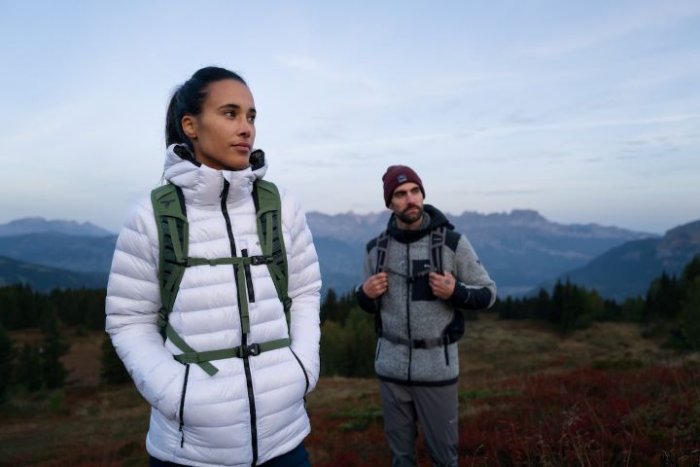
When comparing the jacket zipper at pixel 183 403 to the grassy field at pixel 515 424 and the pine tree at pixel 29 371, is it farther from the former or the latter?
the pine tree at pixel 29 371

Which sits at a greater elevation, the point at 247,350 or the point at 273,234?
the point at 273,234

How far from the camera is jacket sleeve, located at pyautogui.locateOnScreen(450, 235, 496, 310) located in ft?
13.7

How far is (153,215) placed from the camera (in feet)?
7.31

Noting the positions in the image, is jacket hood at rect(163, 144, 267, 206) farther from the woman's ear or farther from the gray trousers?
the gray trousers

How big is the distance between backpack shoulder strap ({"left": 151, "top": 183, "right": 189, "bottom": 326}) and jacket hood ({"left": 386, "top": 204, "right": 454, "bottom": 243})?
2.62 metres

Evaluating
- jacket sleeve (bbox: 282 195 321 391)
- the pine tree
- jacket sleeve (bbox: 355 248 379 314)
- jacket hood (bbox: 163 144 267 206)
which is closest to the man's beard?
jacket sleeve (bbox: 355 248 379 314)

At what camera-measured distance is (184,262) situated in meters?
2.18

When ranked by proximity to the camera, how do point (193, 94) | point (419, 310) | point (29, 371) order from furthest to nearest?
point (29, 371), point (419, 310), point (193, 94)

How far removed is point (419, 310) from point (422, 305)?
0.05m

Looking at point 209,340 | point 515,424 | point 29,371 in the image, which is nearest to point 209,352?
point 209,340

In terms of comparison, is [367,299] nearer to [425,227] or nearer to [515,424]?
[425,227]

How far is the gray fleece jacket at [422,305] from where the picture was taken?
13.8 feet

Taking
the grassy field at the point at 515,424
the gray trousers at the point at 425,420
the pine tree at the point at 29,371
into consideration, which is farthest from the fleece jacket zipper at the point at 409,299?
the pine tree at the point at 29,371

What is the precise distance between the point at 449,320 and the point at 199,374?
2694mm
